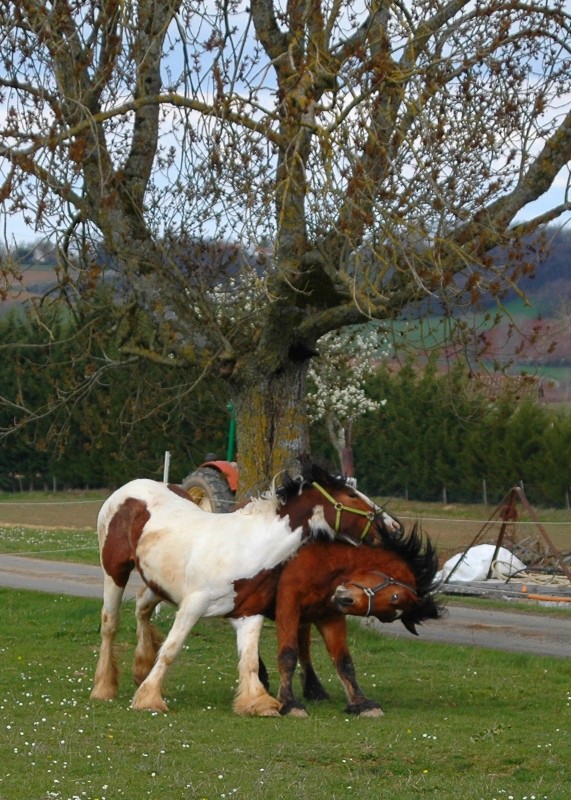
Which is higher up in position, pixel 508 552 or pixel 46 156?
pixel 46 156

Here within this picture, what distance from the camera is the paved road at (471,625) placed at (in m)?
14.4

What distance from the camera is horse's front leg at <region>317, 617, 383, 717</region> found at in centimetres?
938

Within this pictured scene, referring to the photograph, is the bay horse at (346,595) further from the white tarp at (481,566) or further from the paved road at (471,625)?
the white tarp at (481,566)

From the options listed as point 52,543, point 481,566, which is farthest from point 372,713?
point 52,543

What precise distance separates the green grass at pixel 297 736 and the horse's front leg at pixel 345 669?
0.13 m

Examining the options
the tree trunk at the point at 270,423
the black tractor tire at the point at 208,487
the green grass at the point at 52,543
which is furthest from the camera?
the green grass at the point at 52,543

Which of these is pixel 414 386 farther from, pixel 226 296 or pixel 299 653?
pixel 299 653

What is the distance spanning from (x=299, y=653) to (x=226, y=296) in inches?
174

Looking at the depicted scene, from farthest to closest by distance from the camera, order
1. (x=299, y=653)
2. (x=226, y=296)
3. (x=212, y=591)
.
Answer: (x=226, y=296), (x=299, y=653), (x=212, y=591)

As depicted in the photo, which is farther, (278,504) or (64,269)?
(64,269)

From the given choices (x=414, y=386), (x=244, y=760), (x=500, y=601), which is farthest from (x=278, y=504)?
(x=414, y=386)

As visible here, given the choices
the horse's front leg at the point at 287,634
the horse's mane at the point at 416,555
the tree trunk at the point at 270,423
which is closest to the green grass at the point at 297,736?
the horse's front leg at the point at 287,634

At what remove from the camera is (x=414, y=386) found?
4003 centimetres

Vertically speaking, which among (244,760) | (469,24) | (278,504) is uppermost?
(469,24)
